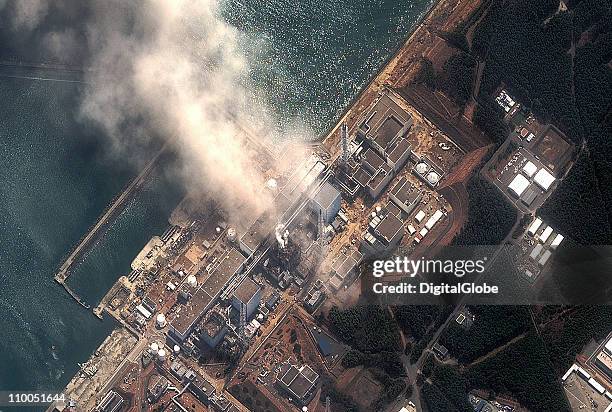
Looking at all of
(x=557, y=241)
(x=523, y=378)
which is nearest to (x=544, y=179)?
(x=557, y=241)

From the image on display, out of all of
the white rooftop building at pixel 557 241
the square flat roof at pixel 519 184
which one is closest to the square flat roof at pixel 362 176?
the square flat roof at pixel 519 184

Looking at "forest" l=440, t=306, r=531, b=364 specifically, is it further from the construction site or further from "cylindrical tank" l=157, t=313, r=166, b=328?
"cylindrical tank" l=157, t=313, r=166, b=328

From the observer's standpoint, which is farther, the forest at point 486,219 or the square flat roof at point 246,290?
the forest at point 486,219

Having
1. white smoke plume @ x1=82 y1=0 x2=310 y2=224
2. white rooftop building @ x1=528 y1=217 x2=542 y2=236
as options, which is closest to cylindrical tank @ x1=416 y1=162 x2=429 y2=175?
white rooftop building @ x1=528 y1=217 x2=542 y2=236

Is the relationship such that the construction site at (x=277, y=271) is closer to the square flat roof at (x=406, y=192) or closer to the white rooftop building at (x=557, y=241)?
the square flat roof at (x=406, y=192)

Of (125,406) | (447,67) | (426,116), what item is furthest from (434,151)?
(125,406)

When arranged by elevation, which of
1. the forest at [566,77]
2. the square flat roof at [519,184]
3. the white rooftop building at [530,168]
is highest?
the forest at [566,77]
